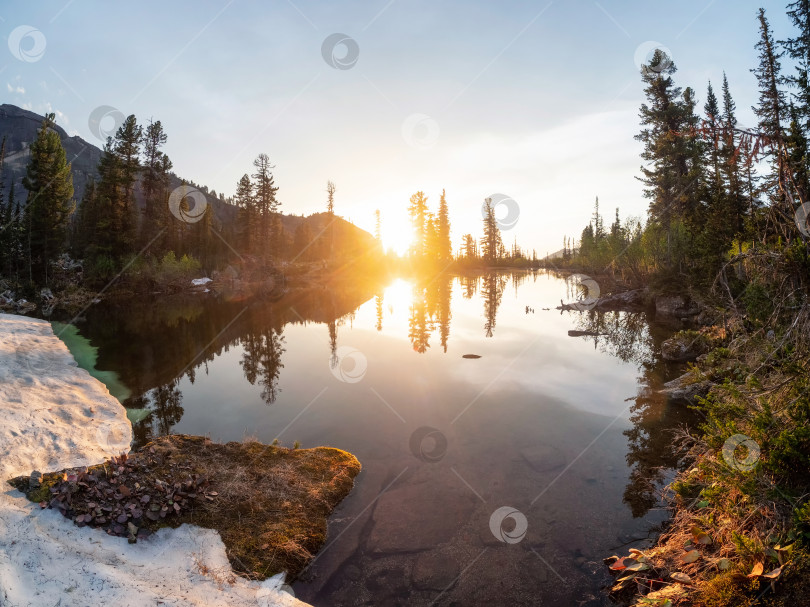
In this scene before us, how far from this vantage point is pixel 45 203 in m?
46.7

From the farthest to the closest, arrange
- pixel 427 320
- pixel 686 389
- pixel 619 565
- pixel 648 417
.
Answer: pixel 427 320 < pixel 686 389 < pixel 648 417 < pixel 619 565

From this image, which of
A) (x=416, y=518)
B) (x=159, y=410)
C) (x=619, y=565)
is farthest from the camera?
(x=159, y=410)

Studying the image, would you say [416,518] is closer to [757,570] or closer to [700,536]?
[700,536]

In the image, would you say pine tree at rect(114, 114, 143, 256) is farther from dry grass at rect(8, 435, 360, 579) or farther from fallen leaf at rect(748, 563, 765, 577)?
fallen leaf at rect(748, 563, 765, 577)

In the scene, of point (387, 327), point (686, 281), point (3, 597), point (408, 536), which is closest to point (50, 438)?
point (3, 597)

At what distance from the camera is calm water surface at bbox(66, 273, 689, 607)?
693cm

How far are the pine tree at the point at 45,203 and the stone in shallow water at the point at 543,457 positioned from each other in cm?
A: 5536

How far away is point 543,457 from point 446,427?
123 inches

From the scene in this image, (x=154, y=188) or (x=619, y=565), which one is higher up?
(x=154, y=188)

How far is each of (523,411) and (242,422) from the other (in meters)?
9.55

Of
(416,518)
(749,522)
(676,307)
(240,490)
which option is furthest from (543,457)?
(676,307)

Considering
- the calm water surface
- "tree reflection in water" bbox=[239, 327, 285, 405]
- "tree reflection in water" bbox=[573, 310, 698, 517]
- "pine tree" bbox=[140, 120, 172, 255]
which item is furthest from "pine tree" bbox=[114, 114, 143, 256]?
"tree reflection in water" bbox=[573, 310, 698, 517]

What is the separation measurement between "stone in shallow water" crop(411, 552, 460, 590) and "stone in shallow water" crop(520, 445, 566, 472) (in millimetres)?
4078

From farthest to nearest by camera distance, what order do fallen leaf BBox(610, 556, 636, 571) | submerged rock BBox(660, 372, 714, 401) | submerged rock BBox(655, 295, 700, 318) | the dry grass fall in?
submerged rock BBox(655, 295, 700, 318) → submerged rock BBox(660, 372, 714, 401) → the dry grass → fallen leaf BBox(610, 556, 636, 571)
